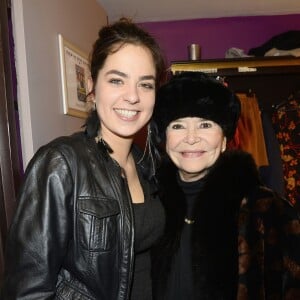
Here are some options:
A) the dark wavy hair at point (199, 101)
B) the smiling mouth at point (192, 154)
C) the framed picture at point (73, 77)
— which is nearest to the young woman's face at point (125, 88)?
the dark wavy hair at point (199, 101)

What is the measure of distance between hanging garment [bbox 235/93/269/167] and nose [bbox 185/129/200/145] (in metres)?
1.29

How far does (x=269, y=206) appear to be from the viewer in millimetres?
1154

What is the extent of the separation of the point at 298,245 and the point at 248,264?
0.55ft

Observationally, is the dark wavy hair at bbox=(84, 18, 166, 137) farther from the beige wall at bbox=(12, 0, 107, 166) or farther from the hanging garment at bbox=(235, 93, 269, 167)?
the hanging garment at bbox=(235, 93, 269, 167)

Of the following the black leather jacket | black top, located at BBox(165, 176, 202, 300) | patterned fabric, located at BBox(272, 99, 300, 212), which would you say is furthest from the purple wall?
the black leather jacket

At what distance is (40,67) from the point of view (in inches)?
70.6

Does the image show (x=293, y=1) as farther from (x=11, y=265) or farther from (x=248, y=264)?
(x=11, y=265)

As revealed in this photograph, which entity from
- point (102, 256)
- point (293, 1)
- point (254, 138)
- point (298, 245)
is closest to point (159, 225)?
point (102, 256)

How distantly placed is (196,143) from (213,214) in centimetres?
27

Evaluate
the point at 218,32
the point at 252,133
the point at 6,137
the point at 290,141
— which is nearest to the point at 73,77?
the point at 6,137

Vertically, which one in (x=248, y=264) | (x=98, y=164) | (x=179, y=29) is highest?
(x=179, y=29)

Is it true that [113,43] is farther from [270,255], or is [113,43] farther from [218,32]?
[218,32]

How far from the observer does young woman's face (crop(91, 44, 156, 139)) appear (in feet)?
3.94

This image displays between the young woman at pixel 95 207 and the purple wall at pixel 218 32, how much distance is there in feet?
7.91
